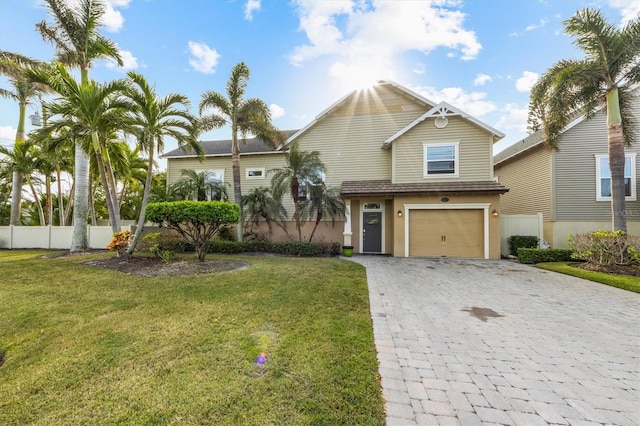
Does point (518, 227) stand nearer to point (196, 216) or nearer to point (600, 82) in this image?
point (600, 82)

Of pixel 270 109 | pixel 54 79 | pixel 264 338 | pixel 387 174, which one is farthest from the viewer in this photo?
pixel 387 174

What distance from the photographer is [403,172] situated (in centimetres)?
1292

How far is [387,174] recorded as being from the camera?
1409 cm

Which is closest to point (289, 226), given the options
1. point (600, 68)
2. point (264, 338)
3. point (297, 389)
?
point (264, 338)

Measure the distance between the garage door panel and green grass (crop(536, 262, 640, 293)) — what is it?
2.64m

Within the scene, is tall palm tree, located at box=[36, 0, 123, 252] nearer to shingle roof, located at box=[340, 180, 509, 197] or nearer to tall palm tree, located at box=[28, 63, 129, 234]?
tall palm tree, located at box=[28, 63, 129, 234]

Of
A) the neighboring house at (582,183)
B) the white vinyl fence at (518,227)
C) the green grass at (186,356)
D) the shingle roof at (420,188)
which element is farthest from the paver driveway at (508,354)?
the neighboring house at (582,183)

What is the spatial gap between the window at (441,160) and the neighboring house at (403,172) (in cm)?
4

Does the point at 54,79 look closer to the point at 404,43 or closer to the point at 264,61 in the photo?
the point at 264,61

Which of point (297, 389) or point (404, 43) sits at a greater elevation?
point (404, 43)

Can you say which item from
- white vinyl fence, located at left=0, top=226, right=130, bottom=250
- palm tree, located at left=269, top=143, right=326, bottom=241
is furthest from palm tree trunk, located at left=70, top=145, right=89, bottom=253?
palm tree, located at left=269, top=143, right=326, bottom=241

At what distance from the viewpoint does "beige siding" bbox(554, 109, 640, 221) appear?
39.2ft

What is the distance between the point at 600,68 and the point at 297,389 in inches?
587

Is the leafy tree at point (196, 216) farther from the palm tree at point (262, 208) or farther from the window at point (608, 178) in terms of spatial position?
the window at point (608, 178)
